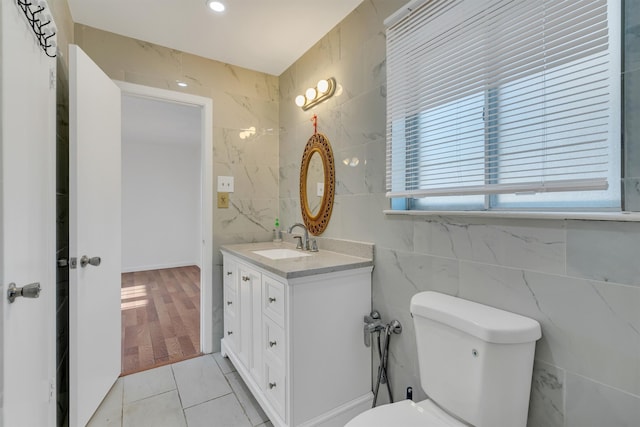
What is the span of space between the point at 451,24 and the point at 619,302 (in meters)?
1.21

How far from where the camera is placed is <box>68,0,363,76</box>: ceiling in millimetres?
1809

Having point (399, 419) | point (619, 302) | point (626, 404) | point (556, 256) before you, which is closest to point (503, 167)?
point (556, 256)

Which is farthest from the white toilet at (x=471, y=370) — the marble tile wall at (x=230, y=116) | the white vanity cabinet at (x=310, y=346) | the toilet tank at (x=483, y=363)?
the marble tile wall at (x=230, y=116)

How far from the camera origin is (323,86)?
205 centimetres

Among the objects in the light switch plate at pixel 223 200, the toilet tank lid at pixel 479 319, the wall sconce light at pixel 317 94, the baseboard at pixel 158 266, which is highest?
the wall sconce light at pixel 317 94

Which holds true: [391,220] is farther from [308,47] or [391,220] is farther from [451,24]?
[308,47]

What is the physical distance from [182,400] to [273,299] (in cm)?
99

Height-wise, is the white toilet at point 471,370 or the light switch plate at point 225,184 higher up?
the light switch plate at point 225,184

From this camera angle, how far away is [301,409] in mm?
1463

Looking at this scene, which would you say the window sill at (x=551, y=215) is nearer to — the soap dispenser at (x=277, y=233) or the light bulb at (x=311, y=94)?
the light bulb at (x=311, y=94)

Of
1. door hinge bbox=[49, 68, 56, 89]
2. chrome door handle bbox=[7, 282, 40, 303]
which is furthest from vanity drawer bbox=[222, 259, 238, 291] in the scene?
door hinge bbox=[49, 68, 56, 89]

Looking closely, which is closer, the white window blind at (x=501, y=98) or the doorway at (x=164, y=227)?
the white window blind at (x=501, y=98)

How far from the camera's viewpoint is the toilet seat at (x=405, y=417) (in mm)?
1030

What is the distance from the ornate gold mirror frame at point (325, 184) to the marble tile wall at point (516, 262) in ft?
0.21
